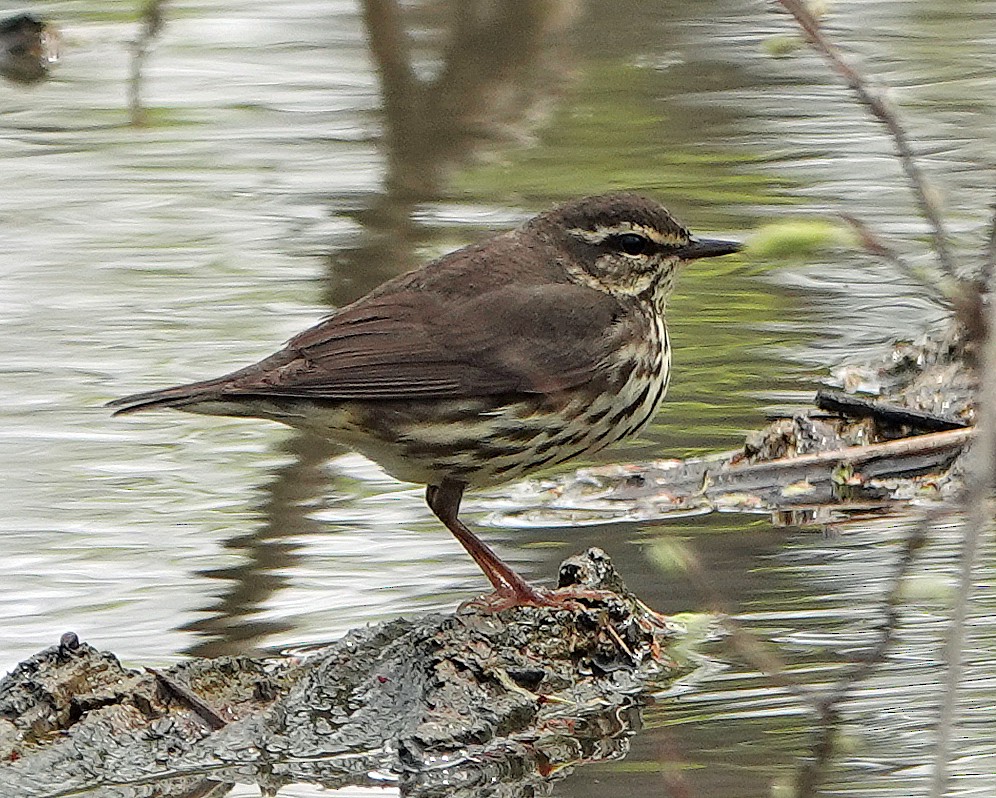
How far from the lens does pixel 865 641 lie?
6199 mm

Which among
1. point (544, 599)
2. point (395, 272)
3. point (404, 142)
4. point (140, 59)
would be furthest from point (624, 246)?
point (140, 59)

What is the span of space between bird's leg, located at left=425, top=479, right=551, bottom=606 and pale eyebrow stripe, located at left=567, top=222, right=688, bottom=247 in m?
1.04

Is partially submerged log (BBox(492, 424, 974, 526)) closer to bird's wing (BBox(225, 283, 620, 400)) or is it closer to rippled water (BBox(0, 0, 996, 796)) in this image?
rippled water (BBox(0, 0, 996, 796))

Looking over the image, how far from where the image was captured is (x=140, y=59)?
14586 mm

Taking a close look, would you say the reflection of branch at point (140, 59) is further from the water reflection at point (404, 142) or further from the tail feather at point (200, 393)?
the tail feather at point (200, 393)

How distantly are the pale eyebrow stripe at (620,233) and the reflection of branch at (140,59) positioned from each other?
6.59m

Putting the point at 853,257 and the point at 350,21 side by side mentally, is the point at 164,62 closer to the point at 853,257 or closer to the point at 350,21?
the point at 350,21

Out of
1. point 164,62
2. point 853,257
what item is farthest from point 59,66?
point 853,257

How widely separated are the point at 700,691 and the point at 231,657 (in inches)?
52.0

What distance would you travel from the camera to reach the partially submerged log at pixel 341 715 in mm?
5527

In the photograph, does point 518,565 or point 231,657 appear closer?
point 231,657

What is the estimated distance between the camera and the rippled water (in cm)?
649

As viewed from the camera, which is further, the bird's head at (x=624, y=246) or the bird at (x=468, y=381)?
the bird's head at (x=624, y=246)

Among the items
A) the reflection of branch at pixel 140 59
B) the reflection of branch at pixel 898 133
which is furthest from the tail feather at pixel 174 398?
the reflection of branch at pixel 140 59
